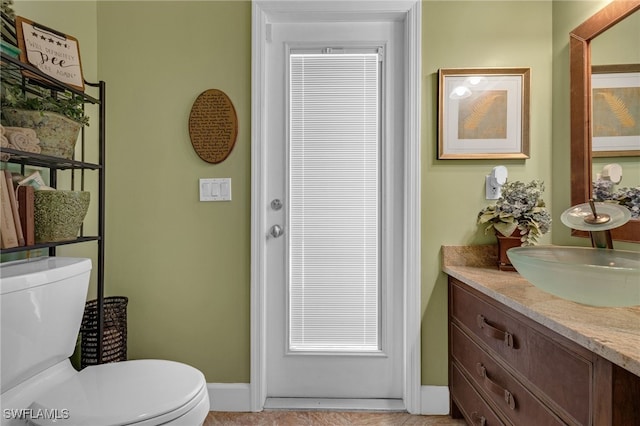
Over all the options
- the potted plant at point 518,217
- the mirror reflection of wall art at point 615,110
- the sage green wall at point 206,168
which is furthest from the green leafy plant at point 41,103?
the mirror reflection of wall art at point 615,110

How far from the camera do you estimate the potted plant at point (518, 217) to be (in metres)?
1.58

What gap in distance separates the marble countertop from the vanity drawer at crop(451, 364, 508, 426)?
44cm

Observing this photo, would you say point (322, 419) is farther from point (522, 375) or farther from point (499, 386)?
point (522, 375)

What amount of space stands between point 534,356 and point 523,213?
725mm

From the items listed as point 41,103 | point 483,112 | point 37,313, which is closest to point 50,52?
point 41,103

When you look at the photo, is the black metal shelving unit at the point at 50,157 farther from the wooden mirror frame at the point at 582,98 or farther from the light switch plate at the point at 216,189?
the wooden mirror frame at the point at 582,98

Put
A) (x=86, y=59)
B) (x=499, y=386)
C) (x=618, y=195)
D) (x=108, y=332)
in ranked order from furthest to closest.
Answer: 1. (x=86, y=59)
2. (x=108, y=332)
3. (x=618, y=195)
4. (x=499, y=386)

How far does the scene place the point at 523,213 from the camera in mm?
1590

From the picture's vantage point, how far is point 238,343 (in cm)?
184

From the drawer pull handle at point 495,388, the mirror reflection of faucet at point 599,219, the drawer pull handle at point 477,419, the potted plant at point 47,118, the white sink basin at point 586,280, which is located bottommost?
the drawer pull handle at point 477,419

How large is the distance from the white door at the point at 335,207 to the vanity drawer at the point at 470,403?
0.28 meters

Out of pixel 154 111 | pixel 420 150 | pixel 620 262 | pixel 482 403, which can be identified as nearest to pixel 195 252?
pixel 154 111

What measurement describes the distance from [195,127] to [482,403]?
1748mm

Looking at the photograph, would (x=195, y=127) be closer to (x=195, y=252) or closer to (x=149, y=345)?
(x=195, y=252)
